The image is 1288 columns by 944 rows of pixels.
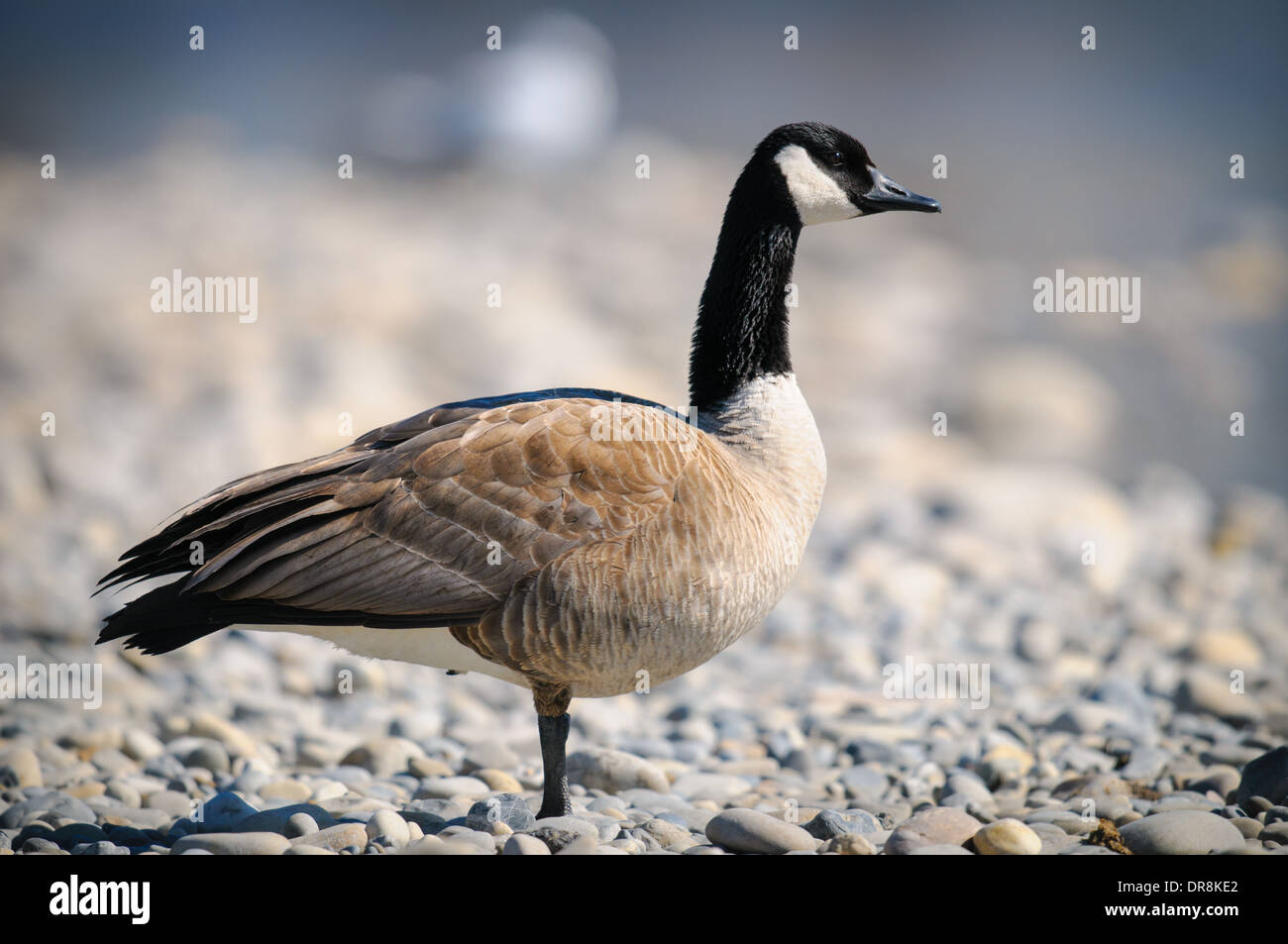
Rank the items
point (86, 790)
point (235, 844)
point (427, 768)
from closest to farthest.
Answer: point (235, 844) → point (86, 790) → point (427, 768)

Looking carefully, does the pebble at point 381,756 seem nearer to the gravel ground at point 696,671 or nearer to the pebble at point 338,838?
the gravel ground at point 696,671

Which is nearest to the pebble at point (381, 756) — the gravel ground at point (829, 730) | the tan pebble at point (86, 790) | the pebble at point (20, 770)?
the gravel ground at point (829, 730)

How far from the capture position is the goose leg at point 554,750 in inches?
202

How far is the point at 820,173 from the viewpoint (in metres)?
5.85

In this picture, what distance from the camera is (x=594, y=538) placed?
4.81 metres

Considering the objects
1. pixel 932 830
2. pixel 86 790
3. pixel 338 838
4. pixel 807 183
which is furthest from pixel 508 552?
pixel 86 790

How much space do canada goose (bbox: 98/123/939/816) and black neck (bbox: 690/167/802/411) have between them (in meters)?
0.60

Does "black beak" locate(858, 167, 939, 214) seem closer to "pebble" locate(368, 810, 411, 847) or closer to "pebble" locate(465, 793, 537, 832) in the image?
"pebble" locate(465, 793, 537, 832)

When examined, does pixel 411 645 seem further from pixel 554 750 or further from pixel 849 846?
pixel 849 846

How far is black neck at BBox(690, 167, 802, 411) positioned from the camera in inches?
228

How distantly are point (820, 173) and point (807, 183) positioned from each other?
8 centimetres
